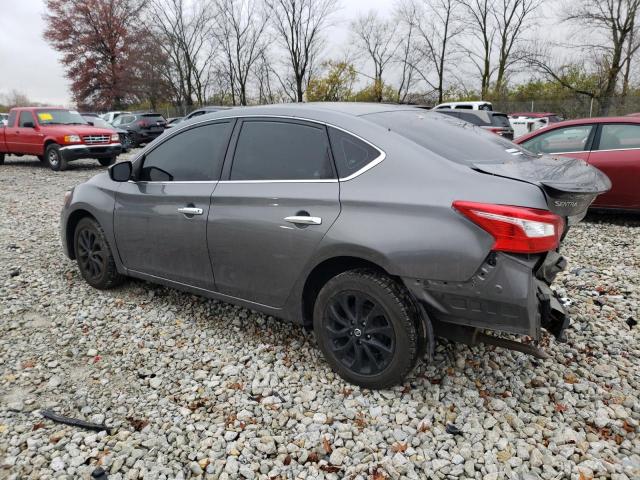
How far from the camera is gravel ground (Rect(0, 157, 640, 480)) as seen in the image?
2.37 metres

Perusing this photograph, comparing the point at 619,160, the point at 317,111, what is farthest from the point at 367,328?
the point at 619,160

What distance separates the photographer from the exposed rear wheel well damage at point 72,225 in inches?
178

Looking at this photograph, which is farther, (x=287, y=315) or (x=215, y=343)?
(x=215, y=343)

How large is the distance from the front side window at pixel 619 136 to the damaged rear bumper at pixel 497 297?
476 centimetres

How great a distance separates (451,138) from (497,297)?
1079mm

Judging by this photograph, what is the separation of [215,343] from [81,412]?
99 cm

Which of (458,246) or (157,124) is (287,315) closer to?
(458,246)

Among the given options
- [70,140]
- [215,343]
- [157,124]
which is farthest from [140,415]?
[157,124]

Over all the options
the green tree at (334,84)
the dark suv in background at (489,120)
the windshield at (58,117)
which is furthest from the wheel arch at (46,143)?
→ the green tree at (334,84)

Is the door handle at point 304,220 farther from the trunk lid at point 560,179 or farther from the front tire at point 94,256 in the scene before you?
the front tire at point 94,256

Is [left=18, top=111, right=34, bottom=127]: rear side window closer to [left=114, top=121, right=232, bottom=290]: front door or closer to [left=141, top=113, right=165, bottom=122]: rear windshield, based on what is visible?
[left=141, top=113, right=165, bottom=122]: rear windshield

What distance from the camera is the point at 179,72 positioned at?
44500mm

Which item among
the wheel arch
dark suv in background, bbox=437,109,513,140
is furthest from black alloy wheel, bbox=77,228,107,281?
dark suv in background, bbox=437,109,513,140

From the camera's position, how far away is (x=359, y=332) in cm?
281
